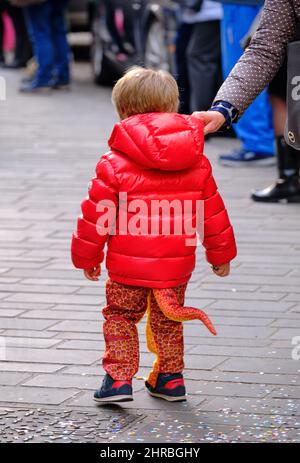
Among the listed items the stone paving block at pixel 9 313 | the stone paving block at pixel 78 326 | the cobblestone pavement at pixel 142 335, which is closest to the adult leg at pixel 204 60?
the cobblestone pavement at pixel 142 335

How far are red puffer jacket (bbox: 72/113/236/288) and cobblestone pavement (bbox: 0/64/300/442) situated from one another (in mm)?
486

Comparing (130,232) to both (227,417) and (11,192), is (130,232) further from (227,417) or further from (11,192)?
(11,192)

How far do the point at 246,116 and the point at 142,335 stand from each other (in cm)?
427

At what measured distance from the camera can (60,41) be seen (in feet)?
46.5

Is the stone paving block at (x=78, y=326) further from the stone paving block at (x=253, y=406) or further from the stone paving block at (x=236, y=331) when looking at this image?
the stone paving block at (x=253, y=406)

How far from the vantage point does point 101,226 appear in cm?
426

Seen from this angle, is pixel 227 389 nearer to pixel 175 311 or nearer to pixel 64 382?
pixel 175 311

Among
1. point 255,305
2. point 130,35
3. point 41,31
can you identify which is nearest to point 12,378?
point 255,305

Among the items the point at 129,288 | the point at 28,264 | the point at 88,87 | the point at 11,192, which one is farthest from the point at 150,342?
the point at 88,87

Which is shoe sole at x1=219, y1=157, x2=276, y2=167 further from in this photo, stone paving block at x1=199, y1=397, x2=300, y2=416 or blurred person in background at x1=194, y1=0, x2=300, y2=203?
stone paving block at x1=199, y1=397, x2=300, y2=416

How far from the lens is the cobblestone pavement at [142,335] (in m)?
4.18

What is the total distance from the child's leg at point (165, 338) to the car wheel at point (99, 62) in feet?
32.5
